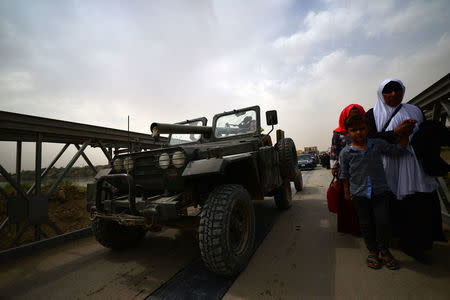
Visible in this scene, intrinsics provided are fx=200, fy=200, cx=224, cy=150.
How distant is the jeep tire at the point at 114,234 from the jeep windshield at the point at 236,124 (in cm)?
214

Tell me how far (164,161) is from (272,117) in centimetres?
202

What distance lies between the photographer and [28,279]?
2.11 meters

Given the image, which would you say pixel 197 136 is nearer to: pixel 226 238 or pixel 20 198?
pixel 226 238

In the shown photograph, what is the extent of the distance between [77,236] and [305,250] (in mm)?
3428

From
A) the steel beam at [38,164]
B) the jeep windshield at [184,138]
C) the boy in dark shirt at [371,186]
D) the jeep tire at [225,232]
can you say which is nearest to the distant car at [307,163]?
the jeep windshield at [184,138]

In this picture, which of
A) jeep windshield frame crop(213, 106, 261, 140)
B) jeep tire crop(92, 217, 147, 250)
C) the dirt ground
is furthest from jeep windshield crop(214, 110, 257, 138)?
the dirt ground

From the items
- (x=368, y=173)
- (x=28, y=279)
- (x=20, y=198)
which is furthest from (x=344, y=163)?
(x=20, y=198)

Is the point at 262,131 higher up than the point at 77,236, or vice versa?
the point at 262,131

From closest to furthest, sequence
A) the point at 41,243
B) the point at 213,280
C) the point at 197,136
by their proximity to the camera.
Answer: the point at 213,280
the point at 41,243
the point at 197,136

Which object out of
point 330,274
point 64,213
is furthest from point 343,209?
point 64,213

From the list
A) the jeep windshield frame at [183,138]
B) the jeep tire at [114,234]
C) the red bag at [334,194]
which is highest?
the jeep windshield frame at [183,138]

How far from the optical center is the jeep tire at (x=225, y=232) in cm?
171

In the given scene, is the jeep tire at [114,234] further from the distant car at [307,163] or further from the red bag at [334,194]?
the distant car at [307,163]

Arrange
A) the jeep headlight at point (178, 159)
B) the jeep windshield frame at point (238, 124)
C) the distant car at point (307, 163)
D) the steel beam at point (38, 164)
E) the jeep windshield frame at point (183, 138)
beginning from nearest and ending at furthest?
the jeep headlight at point (178, 159) → the steel beam at point (38, 164) → the jeep windshield frame at point (238, 124) → the jeep windshield frame at point (183, 138) → the distant car at point (307, 163)
